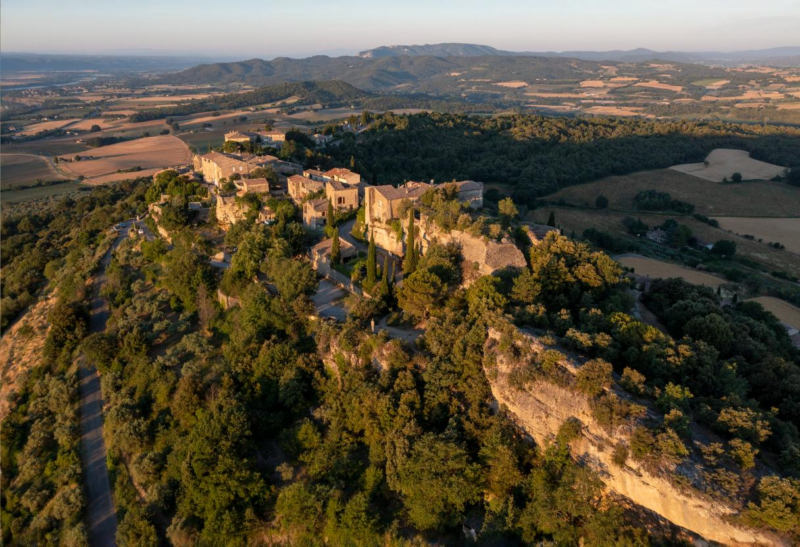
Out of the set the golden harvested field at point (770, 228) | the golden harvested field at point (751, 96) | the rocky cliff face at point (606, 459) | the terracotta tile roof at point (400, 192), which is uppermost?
the golden harvested field at point (751, 96)

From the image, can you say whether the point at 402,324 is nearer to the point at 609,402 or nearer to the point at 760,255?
the point at 609,402

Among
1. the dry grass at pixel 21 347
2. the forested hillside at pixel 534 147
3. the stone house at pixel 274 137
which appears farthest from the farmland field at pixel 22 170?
the forested hillside at pixel 534 147

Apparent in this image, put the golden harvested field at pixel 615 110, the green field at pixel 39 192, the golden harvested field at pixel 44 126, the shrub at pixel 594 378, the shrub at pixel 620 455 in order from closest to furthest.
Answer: the shrub at pixel 620 455 < the shrub at pixel 594 378 < the green field at pixel 39 192 < the golden harvested field at pixel 44 126 < the golden harvested field at pixel 615 110

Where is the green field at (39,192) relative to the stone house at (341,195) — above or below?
below

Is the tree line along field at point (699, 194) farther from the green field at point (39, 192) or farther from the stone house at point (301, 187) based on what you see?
the green field at point (39, 192)

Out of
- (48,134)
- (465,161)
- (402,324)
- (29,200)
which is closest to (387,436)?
(402,324)

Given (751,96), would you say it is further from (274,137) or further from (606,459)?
(606,459)
